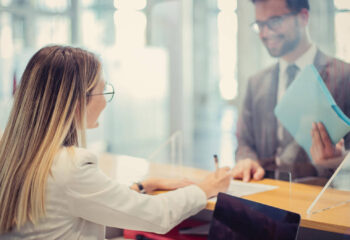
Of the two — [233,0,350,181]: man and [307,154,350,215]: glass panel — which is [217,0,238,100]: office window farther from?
[307,154,350,215]: glass panel

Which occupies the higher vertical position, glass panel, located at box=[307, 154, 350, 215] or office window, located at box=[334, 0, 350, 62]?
office window, located at box=[334, 0, 350, 62]

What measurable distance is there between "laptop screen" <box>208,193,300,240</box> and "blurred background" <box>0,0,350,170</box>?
7.01 feet

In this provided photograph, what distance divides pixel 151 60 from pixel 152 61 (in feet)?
0.06

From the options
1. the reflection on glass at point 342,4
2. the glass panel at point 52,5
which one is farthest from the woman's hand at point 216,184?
the glass panel at point 52,5

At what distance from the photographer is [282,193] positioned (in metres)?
1.69

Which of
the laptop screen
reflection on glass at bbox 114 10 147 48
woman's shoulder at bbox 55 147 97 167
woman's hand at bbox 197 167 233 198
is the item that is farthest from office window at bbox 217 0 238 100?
woman's shoulder at bbox 55 147 97 167

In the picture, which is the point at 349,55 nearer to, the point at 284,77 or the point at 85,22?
the point at 284,77

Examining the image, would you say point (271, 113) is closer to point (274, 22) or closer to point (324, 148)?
point (274, 22)

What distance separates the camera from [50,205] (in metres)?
1.30

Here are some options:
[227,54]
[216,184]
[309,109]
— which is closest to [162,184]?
[216,184]

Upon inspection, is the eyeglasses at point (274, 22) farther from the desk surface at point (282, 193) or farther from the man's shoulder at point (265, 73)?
the desk surface at point (282, 193)

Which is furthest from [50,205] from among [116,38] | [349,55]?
[116,38]

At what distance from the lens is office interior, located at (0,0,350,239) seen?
16.0 ft

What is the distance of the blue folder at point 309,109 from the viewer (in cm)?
181
